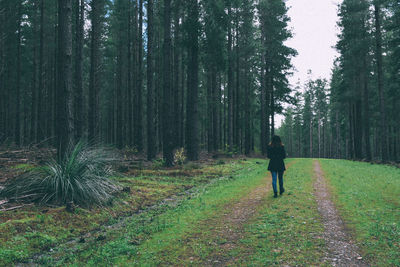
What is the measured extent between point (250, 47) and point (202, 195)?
22.3 meters

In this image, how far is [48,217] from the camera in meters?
6.18

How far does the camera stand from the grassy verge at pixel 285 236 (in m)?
4.45

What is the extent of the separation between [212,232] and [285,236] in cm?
154

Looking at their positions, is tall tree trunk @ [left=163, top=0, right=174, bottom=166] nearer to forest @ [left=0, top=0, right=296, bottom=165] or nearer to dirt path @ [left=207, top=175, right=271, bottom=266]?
forest @ [left=0, top=0, right=296, bottom=165]

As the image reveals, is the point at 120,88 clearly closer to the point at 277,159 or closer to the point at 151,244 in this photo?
the point at 277,159

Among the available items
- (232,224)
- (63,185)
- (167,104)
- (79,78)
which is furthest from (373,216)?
(79,78)

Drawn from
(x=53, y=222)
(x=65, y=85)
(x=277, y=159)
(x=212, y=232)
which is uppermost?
(x=65, y=85)

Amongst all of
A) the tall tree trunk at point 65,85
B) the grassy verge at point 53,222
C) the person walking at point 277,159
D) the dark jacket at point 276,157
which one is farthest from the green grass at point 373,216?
the tall tree trunk at point 65,85

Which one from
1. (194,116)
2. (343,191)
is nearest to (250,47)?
(194,116)

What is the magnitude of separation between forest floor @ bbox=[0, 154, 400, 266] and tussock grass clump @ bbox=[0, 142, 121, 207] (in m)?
0.48

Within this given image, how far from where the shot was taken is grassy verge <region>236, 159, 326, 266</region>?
175 inches

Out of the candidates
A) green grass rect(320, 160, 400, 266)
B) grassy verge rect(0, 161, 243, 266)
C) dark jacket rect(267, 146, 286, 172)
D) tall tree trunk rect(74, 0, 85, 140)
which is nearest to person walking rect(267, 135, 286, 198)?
dark jacket rect(267, 146, 286, 172)

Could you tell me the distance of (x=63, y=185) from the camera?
720 centimetres

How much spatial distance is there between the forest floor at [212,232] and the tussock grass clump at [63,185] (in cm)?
48
